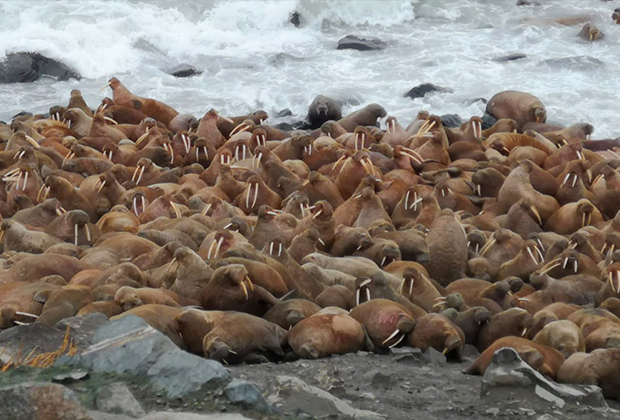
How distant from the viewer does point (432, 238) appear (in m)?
7.80

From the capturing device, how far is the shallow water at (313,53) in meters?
15.1

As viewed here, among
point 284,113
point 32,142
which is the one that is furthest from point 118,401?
point 284,113

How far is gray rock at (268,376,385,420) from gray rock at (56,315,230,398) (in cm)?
50

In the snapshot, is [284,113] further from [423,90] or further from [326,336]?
[326,336]

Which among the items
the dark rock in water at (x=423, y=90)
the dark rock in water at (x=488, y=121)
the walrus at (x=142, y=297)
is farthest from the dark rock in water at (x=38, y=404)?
the dark rock in water at (x=423, y=90)

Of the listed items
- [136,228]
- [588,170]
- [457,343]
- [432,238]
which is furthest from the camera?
[588,170]

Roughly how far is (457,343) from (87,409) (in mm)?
2822

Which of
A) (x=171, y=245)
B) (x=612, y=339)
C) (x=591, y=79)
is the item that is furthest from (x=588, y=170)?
(x=591, y=79)

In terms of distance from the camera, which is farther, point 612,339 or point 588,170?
point 588,170

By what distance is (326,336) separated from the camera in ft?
19.2

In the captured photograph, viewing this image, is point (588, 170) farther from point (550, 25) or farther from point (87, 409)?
point (550, 25)

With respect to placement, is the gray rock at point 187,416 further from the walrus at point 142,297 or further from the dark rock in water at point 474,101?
the dark rock in water at point 474,101

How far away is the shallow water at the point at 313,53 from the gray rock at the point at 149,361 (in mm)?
10156

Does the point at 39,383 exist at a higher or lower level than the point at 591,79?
higher
